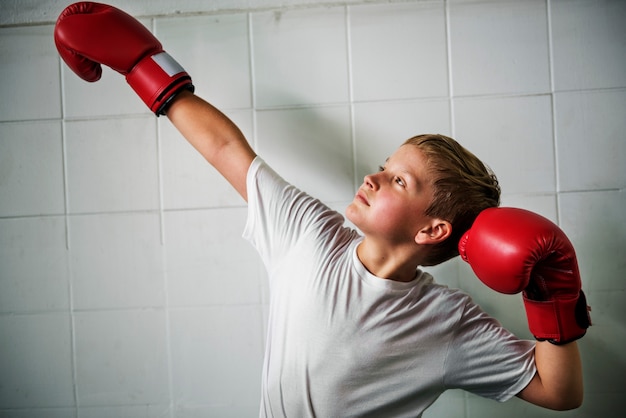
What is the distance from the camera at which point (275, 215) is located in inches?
42.6

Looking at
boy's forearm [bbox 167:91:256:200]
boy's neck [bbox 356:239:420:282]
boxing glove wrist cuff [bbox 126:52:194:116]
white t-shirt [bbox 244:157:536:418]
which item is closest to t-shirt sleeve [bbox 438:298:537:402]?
white t-shirt [bbox 244:157:536:418]

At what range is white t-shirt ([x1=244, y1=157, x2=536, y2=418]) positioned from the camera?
3.23ft

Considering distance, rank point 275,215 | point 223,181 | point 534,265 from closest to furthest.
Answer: point 534,265 → point 275,215 → point 223,181

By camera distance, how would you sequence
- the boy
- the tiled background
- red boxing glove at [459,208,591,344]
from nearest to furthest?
red boxing glove at [459,208,591,344]
the boy
the tiled background

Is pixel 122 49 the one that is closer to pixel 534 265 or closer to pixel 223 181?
pixel 223 181

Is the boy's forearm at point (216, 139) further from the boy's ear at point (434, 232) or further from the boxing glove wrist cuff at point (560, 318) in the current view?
the boxing glove wrist cuff at point (560, 318)

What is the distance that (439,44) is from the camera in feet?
4.31

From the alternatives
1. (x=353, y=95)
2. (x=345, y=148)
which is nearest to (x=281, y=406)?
(x=345, y=148)

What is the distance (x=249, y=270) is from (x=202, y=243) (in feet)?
0.57

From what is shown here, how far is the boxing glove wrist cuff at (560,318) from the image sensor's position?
892 mm

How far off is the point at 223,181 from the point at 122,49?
0.46 m

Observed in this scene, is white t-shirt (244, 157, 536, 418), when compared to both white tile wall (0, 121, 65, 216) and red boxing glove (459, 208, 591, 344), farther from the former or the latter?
white tile wall (0, 121, 65, 216)

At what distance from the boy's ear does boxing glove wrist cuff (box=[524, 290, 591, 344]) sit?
0.22 meters

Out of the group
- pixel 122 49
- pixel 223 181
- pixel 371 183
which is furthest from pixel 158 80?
pixel 371 183
